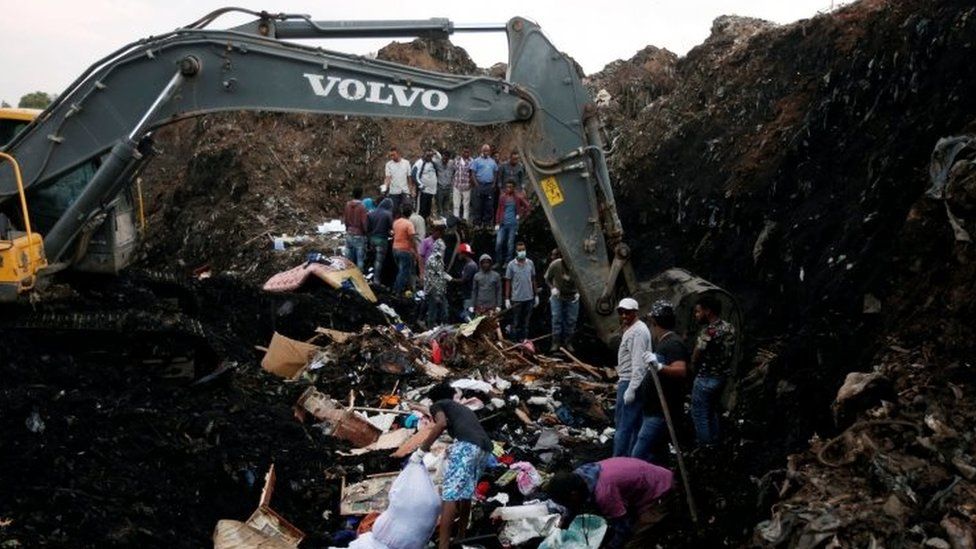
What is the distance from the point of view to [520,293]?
14250 millimetres

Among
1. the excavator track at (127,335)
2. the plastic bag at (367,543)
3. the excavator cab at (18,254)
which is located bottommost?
the plastic bag at (367,543)

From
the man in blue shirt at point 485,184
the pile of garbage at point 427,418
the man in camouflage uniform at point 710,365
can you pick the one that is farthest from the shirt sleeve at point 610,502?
the man in blue shirt at point 485,184

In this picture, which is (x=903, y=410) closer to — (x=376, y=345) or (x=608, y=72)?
(x=376, y=345)

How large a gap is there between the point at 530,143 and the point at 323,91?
2.10m

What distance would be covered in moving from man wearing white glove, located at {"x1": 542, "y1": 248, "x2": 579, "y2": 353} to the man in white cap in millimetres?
4668

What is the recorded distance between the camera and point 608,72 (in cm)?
2683

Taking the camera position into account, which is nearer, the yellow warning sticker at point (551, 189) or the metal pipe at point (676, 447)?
the metal pipe at point (676, 447)

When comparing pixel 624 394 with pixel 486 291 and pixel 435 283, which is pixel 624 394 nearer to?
pixel 486 291

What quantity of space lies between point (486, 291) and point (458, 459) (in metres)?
7.03

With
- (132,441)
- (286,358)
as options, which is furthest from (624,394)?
(286,358)

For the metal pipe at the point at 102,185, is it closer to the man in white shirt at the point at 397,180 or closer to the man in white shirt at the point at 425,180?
the man in white shirt at the point at 397,180

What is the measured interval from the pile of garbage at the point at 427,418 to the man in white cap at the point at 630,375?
31.5 inches

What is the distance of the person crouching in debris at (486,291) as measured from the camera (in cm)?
1456

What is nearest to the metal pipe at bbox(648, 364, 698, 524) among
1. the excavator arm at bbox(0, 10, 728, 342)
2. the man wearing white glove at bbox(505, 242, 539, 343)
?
the excavator arm at bbox(0, 10, 728, 342)
